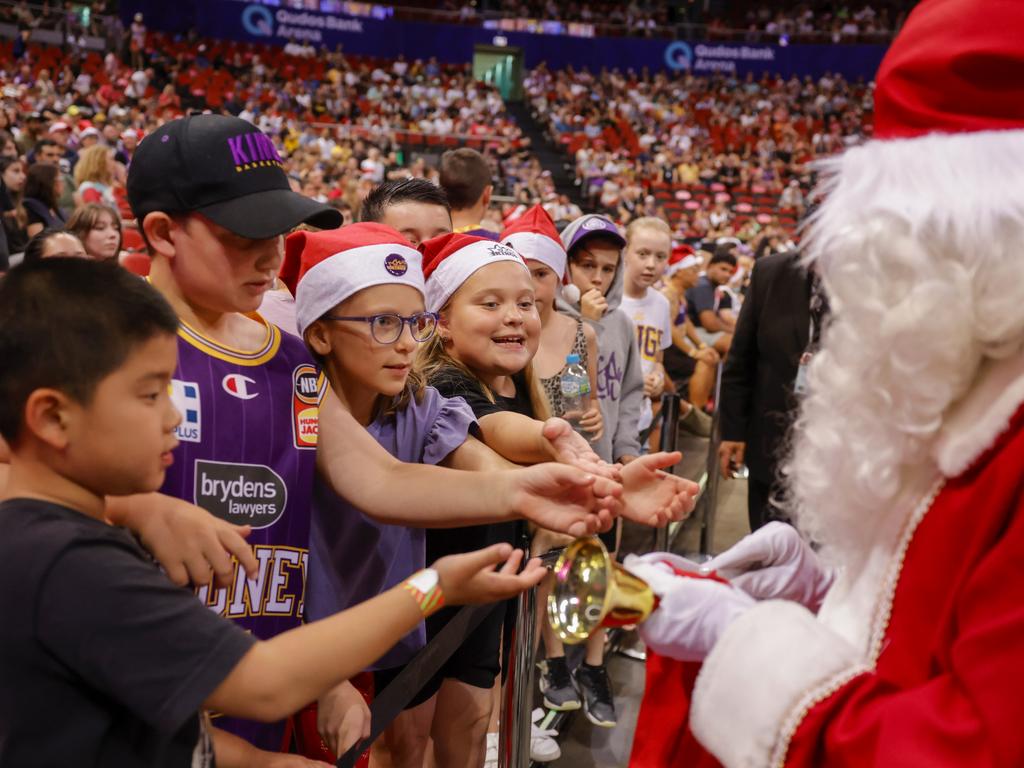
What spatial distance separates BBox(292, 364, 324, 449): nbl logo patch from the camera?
5.80ft

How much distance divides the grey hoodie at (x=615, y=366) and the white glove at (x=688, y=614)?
8.68 feet

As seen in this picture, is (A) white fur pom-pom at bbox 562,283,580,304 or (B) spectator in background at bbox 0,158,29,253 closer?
(A) white fur pom-pom at bbox 562,283,580,304

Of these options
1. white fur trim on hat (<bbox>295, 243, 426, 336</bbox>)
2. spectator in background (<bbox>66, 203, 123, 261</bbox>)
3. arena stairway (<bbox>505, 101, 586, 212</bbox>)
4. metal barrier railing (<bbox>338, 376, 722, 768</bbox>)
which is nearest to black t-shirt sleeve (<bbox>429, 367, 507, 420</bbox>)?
metal barrier railing (<bbox>338, 376, 722, 768</bbox>)

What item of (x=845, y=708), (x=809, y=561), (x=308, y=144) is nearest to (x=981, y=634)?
(x=845, y=708)

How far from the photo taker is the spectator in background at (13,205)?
6199 millimetres

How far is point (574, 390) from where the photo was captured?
3449 millimetres

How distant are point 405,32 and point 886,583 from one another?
30.3m

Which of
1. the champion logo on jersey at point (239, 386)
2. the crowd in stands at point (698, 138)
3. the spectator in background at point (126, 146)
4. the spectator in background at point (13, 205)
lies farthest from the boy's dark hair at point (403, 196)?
the crowd in stands at point (698, 138)

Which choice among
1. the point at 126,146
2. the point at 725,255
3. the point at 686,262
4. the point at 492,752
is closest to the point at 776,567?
the point at 492,752

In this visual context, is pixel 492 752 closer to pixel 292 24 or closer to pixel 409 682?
pixel 409 682

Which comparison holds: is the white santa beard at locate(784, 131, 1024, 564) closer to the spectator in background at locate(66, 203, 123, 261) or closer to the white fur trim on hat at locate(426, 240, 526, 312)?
the white fur trim on hat at locate(426, 240, 526, 312)

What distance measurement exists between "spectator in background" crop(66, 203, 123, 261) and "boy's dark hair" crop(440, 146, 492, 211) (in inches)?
78.7

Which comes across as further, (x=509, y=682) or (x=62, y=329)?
(x=509, y=682)

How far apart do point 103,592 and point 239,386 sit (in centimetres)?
66
